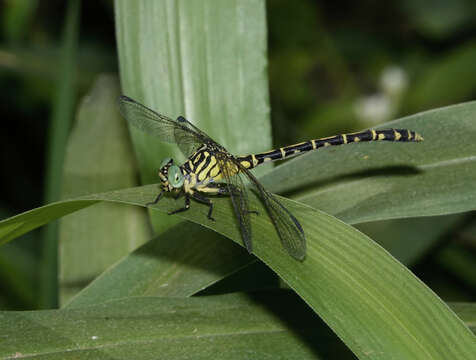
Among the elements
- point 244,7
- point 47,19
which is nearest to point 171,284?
point 244,7

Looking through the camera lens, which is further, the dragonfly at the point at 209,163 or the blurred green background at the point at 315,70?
the blurred green background at the point at 315,70

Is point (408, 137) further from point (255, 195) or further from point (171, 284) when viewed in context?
point (171, 284)

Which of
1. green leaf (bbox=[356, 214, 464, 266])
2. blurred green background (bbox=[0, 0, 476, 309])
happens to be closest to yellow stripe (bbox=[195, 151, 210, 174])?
green leaf (bbox=[356, 214, 464, 266])

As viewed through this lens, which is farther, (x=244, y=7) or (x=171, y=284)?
(x=244, y=7)

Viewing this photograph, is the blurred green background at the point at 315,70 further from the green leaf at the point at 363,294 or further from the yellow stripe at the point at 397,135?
the green leaf at the point at 363,294

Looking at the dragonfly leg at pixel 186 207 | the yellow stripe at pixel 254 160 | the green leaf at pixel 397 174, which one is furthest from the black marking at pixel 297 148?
the dragonfly leg at pixel 186 207

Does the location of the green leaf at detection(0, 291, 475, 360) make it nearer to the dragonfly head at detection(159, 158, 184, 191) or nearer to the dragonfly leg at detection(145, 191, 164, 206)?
the dragonfly leg at detection(145, 191, 164, 206)
